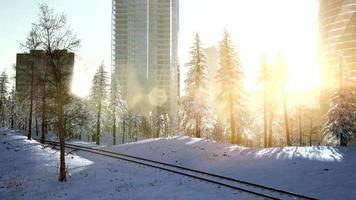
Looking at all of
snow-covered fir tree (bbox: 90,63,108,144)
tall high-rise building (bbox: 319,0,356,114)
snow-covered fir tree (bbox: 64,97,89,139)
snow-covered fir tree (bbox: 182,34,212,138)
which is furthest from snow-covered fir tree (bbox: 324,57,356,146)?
tall high-rise building (bbox: 319,0,356,114)

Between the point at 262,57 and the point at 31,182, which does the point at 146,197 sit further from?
the point at 262,57

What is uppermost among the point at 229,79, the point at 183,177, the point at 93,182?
the point at 229,79

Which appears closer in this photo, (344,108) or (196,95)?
(344,108)

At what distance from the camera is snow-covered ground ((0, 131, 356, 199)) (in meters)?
20.6

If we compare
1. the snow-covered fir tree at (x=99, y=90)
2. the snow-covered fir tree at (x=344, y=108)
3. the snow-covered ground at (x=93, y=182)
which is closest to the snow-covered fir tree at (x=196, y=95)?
the snow-covered fir tree at (x=344, y=108)

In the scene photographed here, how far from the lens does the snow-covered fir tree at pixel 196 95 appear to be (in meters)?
50.9

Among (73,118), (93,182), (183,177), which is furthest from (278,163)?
(73,118)

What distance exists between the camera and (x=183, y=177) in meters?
25.0

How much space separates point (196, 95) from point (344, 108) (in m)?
18.9

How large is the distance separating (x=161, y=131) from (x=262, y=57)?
85.3 meters

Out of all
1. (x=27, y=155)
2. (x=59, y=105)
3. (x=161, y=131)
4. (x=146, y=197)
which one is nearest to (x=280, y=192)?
(x=146, y=197)

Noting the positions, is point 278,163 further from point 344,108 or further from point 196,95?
point 196,95

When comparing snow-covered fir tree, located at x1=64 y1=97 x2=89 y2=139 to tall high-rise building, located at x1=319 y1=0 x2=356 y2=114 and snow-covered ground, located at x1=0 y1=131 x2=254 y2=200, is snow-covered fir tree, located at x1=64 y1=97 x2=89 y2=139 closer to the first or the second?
snow-covered ground, located at x1=0 y1=131 x2=254 y2=200

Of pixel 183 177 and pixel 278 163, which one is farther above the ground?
pixel 278 163
